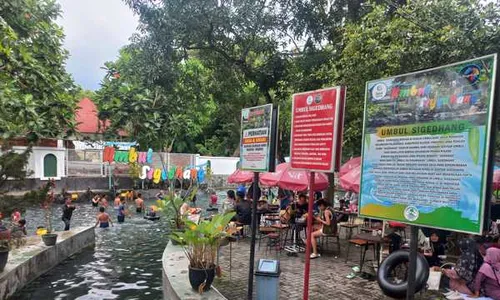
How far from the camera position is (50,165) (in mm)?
26594

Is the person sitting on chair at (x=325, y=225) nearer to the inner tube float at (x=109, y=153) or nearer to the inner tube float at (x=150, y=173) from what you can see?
the inner tube float at (x=109, y=153)

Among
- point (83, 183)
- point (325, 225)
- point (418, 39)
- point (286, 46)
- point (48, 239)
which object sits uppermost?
point (286, 46)

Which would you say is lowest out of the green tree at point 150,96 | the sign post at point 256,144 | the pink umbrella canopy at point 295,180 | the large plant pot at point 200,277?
the large plant pot at point 200,277

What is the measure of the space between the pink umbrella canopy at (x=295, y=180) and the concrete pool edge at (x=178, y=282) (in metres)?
3.35

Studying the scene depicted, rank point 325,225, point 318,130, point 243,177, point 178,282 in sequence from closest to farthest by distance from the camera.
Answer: point 318,130, point 178,282, point 325,225, point 243,177

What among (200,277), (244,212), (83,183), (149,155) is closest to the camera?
(200,277)

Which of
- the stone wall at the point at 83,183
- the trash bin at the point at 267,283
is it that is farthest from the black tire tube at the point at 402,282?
the stone wall at the point at 83,183

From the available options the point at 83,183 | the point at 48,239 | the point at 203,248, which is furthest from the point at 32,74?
the point at 83,183

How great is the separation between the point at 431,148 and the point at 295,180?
7.46 m

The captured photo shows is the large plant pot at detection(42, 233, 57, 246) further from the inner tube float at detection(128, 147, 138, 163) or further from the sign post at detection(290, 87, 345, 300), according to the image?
the inner tube float at detection(128, 147, 138, 163)

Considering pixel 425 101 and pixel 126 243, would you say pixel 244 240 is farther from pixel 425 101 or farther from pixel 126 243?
pixel 425 101

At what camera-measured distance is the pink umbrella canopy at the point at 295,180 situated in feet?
34.0

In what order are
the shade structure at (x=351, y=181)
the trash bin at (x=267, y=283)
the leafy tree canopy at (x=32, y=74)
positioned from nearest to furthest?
the trash bin at (x=267, y=283) < the leafy tree canopy at (x=32, y=74) < the shade structure at (x=351, y=181)

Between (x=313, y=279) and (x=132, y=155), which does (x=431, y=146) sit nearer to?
(x=313, y=279)
